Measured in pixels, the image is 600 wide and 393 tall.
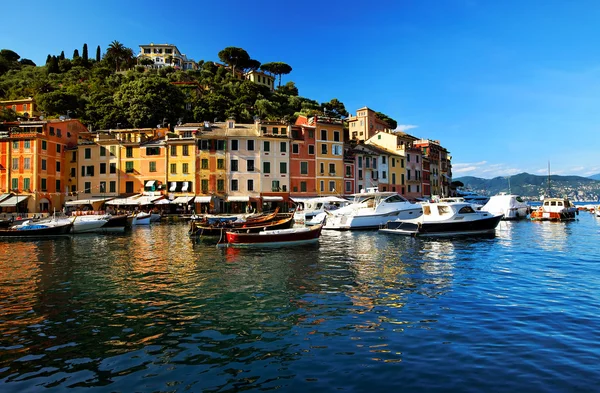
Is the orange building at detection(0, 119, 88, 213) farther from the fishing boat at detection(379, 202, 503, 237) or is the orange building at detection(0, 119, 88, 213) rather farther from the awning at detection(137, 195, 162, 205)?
the fishing boat at detection(379, 202, 503, 237)

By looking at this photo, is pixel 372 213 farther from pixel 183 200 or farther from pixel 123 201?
pixel 123 201

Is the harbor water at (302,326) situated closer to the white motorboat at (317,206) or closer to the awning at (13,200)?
the white motorboat at (317,206)

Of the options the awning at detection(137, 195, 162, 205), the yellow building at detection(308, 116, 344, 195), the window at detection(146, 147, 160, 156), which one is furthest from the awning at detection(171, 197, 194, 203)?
the yellow building at detection(308, 116, 344, 195)

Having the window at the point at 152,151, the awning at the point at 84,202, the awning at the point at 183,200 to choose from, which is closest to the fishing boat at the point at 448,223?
the awning at the point at 183,200

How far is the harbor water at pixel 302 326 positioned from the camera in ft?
22.1

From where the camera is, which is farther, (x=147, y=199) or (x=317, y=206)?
(x=147, y=199)

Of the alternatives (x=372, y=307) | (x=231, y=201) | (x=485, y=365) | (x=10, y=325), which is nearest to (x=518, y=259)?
(x=372, y=307)

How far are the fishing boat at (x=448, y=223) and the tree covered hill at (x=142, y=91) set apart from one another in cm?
4541

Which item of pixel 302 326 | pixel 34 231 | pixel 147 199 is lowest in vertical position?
pixel 302 326

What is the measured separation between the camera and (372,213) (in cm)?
3538

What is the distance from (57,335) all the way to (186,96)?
255 feet

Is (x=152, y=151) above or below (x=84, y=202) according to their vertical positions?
above

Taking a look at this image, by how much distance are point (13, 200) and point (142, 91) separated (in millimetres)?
30337

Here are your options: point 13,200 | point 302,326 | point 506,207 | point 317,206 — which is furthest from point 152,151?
point 506,207
